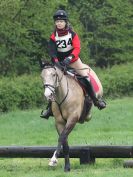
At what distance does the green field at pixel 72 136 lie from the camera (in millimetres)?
11018

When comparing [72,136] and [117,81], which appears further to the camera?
[117,81]

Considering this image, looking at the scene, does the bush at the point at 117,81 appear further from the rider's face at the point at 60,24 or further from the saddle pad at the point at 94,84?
the rider's face at the point at 60,24

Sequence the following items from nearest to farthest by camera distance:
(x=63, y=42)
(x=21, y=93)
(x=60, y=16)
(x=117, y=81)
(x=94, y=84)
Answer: (x=60, y=16), (x=63, y=42), (x=94, y=84), (x=21, y=93), (x=117, y=81)

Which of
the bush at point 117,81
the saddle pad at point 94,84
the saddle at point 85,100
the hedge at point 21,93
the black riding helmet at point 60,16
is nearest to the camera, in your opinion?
the black riding helmet at point 60,16

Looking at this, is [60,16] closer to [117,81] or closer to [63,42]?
[63,42]

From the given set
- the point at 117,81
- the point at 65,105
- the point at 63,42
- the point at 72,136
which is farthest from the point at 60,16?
the point at 117,81

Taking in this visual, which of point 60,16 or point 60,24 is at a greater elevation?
point 60,16

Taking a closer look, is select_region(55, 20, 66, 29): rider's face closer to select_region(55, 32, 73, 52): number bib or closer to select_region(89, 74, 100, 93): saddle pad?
select_region(55, 32, 73, 52): number bib

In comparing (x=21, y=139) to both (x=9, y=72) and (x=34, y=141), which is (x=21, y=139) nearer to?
(x=34, y=141)

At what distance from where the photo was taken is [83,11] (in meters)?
47.2

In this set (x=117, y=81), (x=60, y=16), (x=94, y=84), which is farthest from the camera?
(x=117, y=81)

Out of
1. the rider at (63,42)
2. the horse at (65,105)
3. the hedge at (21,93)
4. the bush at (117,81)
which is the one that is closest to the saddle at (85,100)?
the horse at (65,105)

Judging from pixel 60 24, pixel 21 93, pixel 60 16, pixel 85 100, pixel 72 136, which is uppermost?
pixel 60 16

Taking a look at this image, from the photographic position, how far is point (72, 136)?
19.2m
